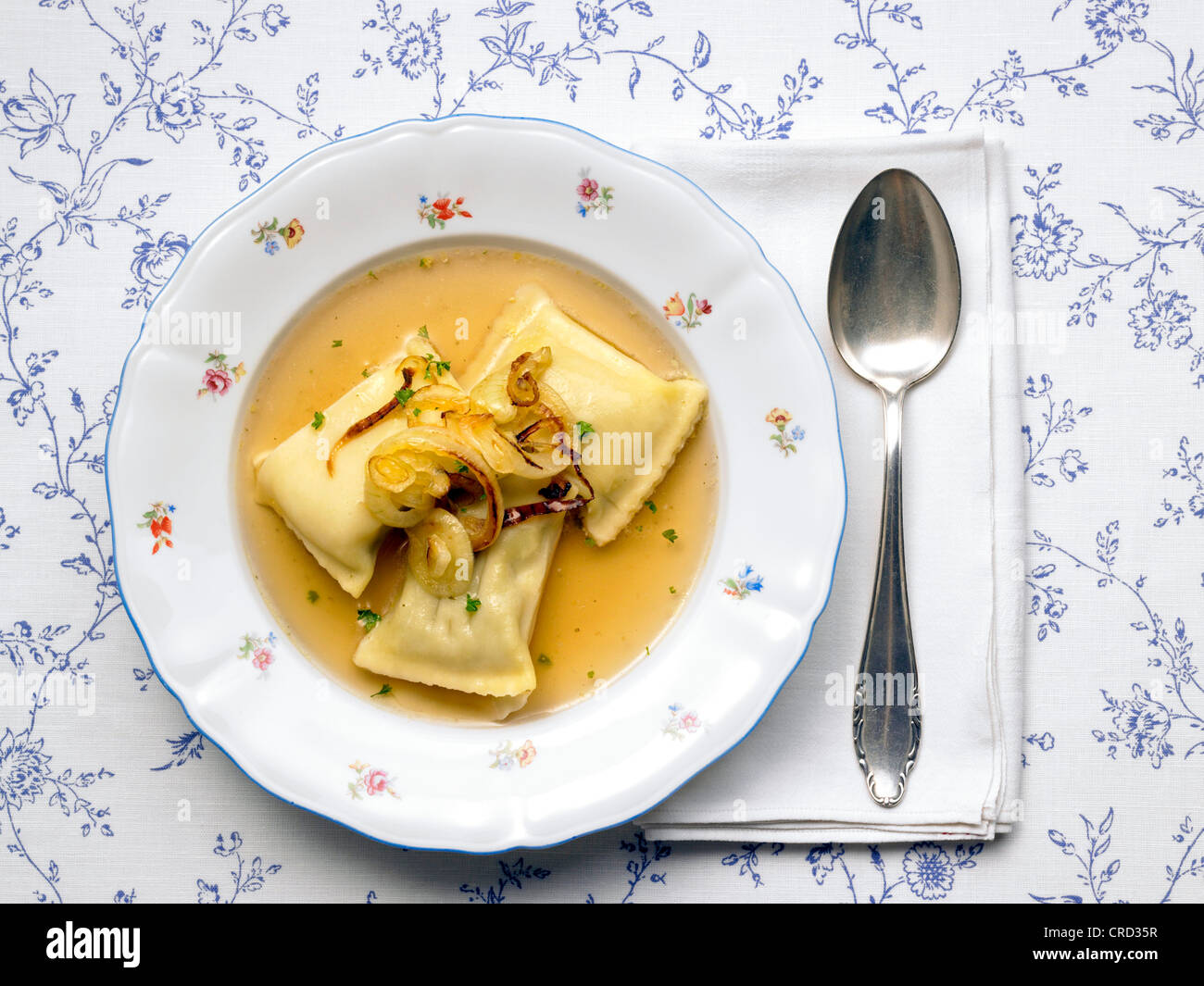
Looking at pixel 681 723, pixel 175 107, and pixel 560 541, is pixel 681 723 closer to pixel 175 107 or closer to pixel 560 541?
pixel 560 541

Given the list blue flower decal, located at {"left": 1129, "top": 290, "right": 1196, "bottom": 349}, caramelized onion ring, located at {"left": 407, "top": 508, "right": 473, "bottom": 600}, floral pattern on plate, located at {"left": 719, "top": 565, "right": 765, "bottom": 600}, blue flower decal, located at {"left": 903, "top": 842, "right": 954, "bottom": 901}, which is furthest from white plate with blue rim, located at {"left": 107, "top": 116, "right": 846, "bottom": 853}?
blue flower decal, located at {"left": 1129, "top": 290, "right": 1196, "bottom": 349}

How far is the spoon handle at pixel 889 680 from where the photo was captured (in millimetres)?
2967

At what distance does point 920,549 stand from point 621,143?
1635 millimetres

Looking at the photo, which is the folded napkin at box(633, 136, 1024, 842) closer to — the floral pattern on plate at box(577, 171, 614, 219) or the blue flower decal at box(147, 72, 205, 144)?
the floral pattern on plate at box(577, 171, 614, 219)

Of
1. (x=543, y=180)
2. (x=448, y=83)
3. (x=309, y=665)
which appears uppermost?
(x=448, y=83)

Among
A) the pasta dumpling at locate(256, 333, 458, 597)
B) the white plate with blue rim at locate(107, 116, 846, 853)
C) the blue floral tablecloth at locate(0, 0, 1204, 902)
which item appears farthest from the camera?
the blue floral tablecloth at locate(0, 0, 1204, 902)

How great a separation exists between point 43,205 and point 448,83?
4.58 feet

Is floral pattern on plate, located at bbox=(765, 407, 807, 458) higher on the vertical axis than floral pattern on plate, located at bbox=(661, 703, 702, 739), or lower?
higher

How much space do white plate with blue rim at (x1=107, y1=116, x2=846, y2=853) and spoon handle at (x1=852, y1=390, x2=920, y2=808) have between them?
24cm

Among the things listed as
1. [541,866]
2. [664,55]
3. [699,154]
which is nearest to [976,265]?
[699,154]

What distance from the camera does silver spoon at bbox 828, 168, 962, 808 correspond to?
297cm

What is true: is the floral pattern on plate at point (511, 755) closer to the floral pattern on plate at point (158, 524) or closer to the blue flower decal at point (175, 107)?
the floral pattern on plate at point (158, 524)

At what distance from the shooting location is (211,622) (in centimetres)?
292
